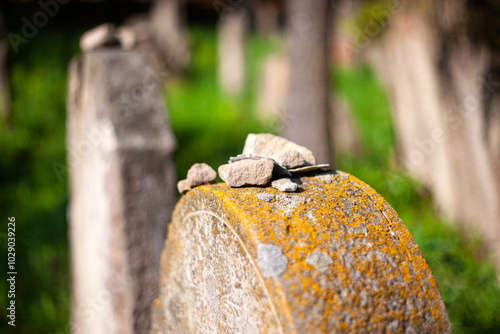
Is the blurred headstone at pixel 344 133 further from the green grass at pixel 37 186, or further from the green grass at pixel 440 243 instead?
the green grass at pixel 37 186

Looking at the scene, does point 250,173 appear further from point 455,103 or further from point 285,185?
point 455,103

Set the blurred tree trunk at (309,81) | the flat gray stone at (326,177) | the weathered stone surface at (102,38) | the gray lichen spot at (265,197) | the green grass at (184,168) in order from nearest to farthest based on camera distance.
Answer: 1. the gray lichen spot at (265,197)
2. the flat gray stone at (326,177)
3. the weathered stone surface at (102,38)
4. the green grass at (184,168)
5. the blurred tree trunk at (309,81)

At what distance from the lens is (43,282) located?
4.14m

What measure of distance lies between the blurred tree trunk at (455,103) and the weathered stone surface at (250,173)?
3.17 m

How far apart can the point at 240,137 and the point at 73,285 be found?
364 centimetres

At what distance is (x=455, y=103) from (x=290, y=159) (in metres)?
3.17

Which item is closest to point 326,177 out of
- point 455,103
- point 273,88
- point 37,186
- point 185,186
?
point 185,186

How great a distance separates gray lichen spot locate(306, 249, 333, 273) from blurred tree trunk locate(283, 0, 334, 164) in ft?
10.2

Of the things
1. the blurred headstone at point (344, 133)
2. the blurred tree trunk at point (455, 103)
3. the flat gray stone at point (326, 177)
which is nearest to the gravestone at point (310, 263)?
the flat gray stone at point (326, 177)

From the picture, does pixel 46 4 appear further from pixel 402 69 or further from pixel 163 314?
pixel 163 314

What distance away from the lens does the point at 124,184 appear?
2633 millimetres

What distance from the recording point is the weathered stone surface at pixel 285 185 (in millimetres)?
1556

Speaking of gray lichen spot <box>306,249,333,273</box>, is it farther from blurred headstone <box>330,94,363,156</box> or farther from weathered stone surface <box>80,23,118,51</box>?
blurred headstone <box>330,94,363,156</box>

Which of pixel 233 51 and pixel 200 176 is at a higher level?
pixel 233 51
